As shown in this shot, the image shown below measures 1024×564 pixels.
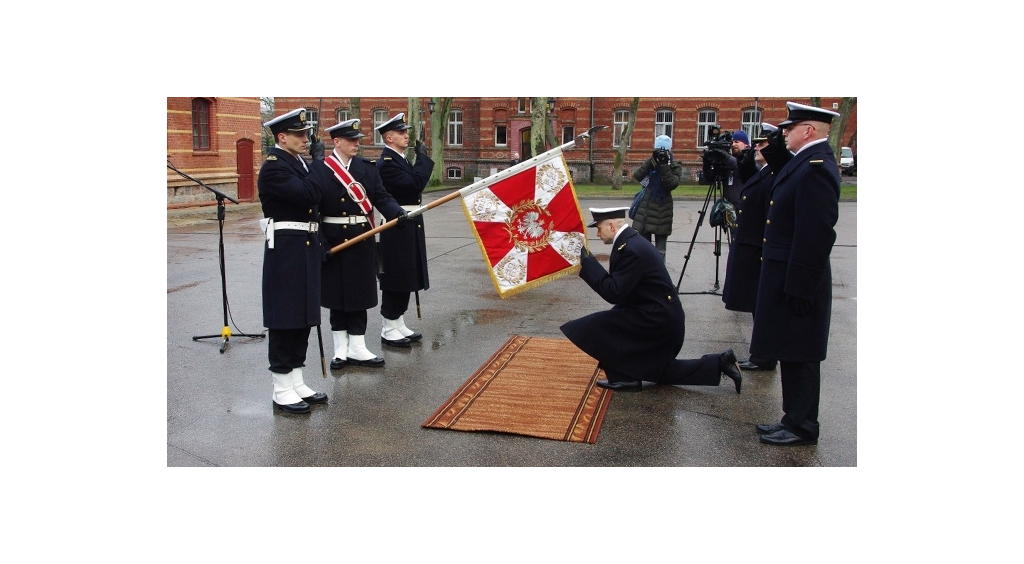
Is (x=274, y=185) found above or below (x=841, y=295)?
above

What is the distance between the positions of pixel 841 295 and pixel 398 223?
597cm

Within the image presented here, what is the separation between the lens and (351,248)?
644 cm

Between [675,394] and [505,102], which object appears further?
[505,102]

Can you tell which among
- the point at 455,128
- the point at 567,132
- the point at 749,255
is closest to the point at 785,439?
the point at 749,255

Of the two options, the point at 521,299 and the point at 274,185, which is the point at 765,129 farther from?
the point at 274,185

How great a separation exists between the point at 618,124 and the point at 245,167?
16926mm

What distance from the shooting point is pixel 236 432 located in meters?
5.11

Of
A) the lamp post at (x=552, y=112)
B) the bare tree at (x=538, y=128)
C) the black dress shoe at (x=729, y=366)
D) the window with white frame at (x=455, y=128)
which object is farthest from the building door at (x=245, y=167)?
the black dress shoe at (x=729, y=366)

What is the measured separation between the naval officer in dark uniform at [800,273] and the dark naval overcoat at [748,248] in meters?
1.46

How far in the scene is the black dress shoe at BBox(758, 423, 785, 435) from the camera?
16.4ft

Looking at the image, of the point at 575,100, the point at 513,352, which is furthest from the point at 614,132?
the point at 513,352

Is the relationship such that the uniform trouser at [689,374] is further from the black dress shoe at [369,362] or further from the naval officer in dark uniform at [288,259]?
the naval officer in dark uniform at [288,259]

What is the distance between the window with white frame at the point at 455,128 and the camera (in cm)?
3725

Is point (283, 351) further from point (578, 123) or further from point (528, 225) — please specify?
point (578, 123)
